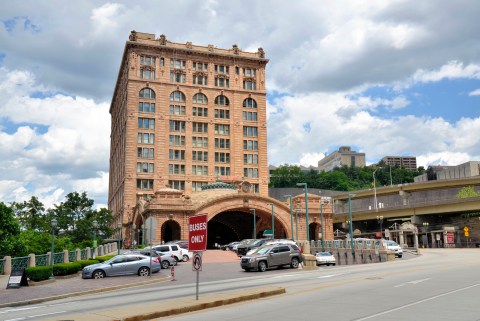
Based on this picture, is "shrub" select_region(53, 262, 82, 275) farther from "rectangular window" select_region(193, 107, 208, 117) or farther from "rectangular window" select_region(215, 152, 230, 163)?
"rectangular window" select_region(193, 107, 208, 117)

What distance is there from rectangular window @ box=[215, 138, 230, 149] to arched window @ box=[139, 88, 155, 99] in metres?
16.1

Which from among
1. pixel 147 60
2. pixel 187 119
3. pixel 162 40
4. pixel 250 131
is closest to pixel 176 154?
pixel 187 119

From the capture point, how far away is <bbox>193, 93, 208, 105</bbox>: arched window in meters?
99.1

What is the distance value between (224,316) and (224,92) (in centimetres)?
9036

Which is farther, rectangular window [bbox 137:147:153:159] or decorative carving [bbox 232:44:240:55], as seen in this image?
Result: decorative carving [bbox 232:44:240:55]

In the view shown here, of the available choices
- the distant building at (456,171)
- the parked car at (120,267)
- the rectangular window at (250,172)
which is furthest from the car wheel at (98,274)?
the distant building at (456,171)

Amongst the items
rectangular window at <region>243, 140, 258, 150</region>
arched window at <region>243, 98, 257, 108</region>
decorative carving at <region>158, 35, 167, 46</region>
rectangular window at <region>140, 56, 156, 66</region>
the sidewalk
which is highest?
decorative carving at <region>158, 35, 167, 46</region>

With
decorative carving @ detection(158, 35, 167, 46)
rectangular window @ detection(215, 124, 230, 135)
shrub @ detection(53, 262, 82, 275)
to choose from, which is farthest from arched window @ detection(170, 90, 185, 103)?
shrub @ detection(53, 262, 82, 275)

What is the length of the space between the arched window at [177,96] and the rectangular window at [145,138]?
9.21m

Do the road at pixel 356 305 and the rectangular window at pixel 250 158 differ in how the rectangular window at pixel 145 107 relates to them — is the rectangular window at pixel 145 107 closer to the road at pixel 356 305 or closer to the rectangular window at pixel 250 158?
the rectangular window at pixel 250 158

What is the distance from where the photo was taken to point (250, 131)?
102 meters

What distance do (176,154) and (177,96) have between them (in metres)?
12.3

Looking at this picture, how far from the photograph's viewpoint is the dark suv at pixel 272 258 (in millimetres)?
31906

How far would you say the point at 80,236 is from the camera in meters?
63.3
